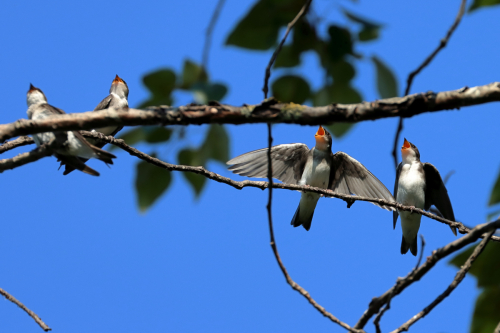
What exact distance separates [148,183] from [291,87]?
18.0 inches

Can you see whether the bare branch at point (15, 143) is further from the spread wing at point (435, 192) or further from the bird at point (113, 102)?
the spread wing at point (435, 192)

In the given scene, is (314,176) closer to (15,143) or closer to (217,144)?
(15,143)

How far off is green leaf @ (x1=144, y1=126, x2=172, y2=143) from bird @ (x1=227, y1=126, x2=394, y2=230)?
5993mm

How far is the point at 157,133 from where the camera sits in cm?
124

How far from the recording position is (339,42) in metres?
1.14

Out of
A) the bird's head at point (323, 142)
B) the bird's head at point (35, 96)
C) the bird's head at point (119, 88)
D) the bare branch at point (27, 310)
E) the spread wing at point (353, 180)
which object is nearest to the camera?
the bare branch at point (27, 310)

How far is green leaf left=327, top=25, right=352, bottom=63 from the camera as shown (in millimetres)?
1144

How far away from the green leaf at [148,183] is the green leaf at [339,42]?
0.51 metres

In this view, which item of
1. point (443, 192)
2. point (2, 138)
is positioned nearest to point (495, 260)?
point (2, 138)

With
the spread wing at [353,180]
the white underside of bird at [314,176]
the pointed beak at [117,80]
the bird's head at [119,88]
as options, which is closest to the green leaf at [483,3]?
the white underside of bird at [314,176]

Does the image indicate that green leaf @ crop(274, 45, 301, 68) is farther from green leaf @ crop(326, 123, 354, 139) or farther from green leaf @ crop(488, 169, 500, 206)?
green leaf @ crop(488, 169, 500, 206)

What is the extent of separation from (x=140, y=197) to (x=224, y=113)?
1279 mm

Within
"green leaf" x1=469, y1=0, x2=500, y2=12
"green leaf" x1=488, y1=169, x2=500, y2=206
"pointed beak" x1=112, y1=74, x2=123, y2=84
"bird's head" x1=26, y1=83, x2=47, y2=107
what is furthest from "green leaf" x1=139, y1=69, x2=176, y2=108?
"pointed beak" x1=112, y1=74, x2=123, y2=84

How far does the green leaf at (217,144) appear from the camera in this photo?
1.12 m
